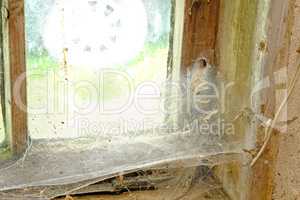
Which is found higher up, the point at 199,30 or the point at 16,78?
the point at 199,30

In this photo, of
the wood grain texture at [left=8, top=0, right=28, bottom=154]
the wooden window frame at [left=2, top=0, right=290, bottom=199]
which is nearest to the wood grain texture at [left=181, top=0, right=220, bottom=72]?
the wooden window frame at [left=2, top=0, right=290, bottom=199]

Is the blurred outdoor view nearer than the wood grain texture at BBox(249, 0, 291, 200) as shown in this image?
No

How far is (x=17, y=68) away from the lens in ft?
2.95

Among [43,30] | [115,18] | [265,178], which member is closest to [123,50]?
[115,18]

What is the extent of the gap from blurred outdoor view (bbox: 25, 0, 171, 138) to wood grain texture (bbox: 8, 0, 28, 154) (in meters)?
0.03

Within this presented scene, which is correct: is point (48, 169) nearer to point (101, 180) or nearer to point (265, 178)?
point (101, 180)

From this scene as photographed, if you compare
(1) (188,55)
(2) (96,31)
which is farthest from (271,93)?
(2) (96,31)

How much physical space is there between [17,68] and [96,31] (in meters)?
0.18

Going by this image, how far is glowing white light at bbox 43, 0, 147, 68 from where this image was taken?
0.94 m

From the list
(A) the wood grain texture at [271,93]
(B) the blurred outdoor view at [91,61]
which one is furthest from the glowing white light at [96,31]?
(A) the wood grain texture at [271,93]

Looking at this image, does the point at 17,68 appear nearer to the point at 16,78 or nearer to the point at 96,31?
the point at 16,78

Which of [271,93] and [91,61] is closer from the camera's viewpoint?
[271,93]

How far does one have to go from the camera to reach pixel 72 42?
0.95 metres

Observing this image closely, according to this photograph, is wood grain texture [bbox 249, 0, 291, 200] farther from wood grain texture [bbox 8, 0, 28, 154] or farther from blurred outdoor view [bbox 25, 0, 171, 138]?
wood grain texture [bbox 8, 0, 28, 154]
